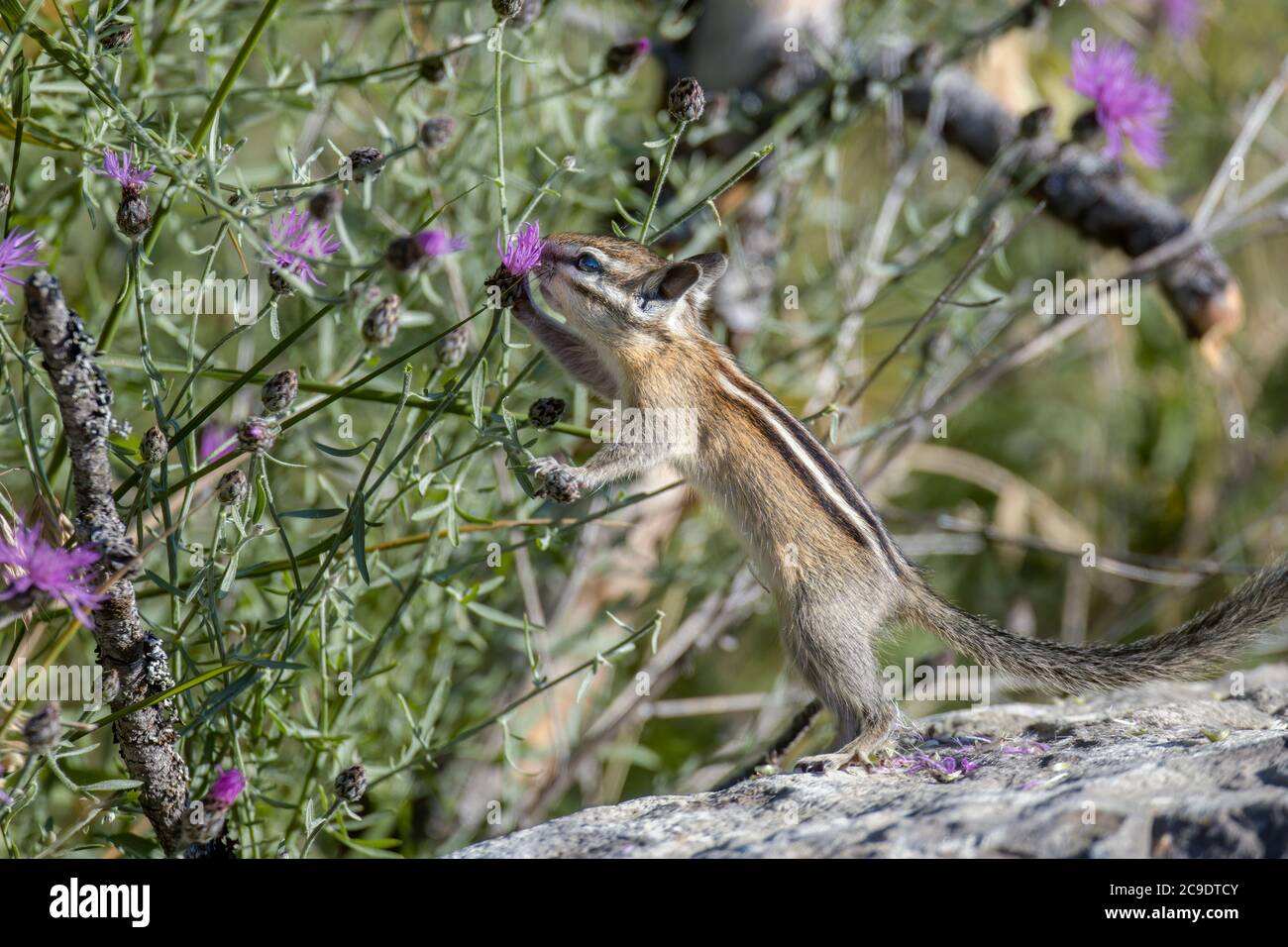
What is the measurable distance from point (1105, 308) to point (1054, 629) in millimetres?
2653

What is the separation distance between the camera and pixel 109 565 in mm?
1985

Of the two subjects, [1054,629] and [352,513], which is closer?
[352,513]

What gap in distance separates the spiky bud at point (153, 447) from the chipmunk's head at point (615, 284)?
130cm

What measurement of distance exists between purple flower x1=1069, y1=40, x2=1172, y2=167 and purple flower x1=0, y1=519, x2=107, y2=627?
9.24ft

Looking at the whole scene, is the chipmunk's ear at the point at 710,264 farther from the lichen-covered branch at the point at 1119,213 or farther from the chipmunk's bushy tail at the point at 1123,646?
the lichen-covered branch at the point at 1119,213

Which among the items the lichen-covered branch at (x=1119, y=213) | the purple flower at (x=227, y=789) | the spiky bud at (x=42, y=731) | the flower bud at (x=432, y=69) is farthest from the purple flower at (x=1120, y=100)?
the spiky bud at (x=42, y=731)

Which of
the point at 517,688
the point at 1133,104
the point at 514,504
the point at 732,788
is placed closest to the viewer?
the point at 732,788

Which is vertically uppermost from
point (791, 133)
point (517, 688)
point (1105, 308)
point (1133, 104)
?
point (791, 133)

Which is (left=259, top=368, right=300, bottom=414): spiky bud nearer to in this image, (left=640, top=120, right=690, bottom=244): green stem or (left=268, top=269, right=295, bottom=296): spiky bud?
(left=268, top=269, right=295, bottom=296): spiky bud

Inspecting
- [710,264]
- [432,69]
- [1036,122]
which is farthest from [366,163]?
[1036,122]

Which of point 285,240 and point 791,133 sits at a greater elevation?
point 791,133

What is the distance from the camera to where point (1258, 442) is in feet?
19.3
